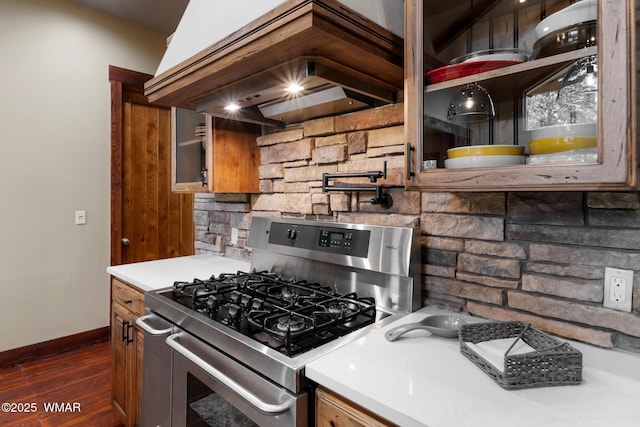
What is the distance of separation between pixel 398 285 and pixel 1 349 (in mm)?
2984

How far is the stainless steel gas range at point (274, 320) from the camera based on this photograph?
3.17 ft

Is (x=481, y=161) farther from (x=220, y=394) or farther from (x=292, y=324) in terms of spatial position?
(x=220, y=394)

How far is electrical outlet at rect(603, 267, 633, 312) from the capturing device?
0.99 metres

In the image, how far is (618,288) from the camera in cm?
100

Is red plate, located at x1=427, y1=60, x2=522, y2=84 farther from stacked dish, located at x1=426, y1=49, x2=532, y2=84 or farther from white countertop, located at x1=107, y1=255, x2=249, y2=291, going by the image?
white countertop, located at x1=107, y1=255, x2=249, y2=291

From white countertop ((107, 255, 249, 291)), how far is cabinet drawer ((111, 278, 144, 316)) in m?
0.04

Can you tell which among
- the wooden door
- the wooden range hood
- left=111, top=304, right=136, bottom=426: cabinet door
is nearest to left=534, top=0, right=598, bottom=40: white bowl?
the wooden range hood

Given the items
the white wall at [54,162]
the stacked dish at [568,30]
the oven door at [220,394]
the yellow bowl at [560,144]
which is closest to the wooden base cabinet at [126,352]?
the oven door at [220,394]

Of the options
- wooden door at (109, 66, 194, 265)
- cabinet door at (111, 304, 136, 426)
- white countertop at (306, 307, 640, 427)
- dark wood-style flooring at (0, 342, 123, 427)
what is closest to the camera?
white countertop at (306, 307, 640, 427)

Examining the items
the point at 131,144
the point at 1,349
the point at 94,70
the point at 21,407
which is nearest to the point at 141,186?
the point at 131,144

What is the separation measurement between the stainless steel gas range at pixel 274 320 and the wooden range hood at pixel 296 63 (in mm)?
541

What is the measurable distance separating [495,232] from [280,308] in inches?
29.8

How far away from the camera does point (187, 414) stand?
1257 millimetres

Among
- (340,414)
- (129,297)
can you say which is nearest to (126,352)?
(129,297)
